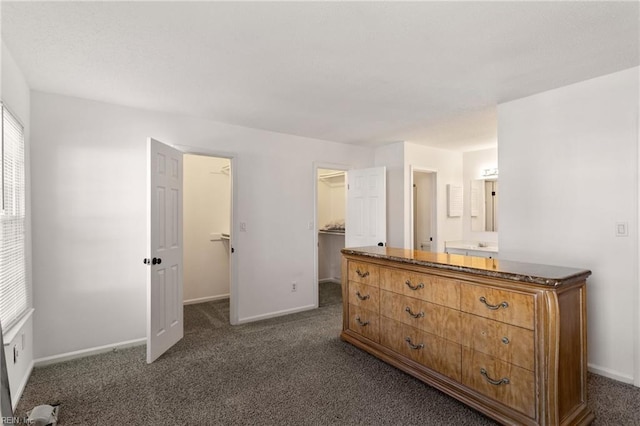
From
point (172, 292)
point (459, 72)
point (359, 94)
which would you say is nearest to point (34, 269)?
point (172, 292)

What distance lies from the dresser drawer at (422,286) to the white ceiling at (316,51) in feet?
5.24

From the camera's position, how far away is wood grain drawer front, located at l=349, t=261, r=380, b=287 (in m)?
3.04

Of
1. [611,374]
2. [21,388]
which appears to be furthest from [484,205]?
[21,388]

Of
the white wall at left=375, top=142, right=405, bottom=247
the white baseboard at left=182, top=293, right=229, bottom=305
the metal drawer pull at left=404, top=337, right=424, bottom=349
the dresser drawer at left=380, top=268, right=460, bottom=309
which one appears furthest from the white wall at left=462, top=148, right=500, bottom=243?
the white baseboard at left=182, top=293, right=229, bottom=305

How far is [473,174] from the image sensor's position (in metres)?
5.50

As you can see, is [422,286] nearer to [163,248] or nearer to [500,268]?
[500,268]

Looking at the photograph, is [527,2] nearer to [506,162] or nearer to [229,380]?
[506,162]

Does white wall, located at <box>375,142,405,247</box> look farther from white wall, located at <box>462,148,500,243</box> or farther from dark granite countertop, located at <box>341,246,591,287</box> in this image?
dark granite countertop, located at <box>341,246,591,287</box>

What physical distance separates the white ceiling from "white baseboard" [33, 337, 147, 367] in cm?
241

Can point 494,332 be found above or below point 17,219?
below

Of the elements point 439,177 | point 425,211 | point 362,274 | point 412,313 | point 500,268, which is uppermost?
point 439,177

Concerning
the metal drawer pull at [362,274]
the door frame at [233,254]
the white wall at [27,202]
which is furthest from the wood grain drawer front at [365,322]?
the white wall at [27,202]

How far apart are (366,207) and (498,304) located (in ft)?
9.75

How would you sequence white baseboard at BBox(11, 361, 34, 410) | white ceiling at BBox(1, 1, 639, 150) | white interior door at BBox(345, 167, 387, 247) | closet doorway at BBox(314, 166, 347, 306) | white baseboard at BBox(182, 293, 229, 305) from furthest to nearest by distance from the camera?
closet doorway at BBox(314, 166, 347, 306) → white baseboard at BBox(182, 293, 229, 305) → white interior door at BBox(345, 167, 387, 247) → white baseboard at BBox(11, 361, 34, 410) → white ceiling at BBox(1, 1, 639, 150)
